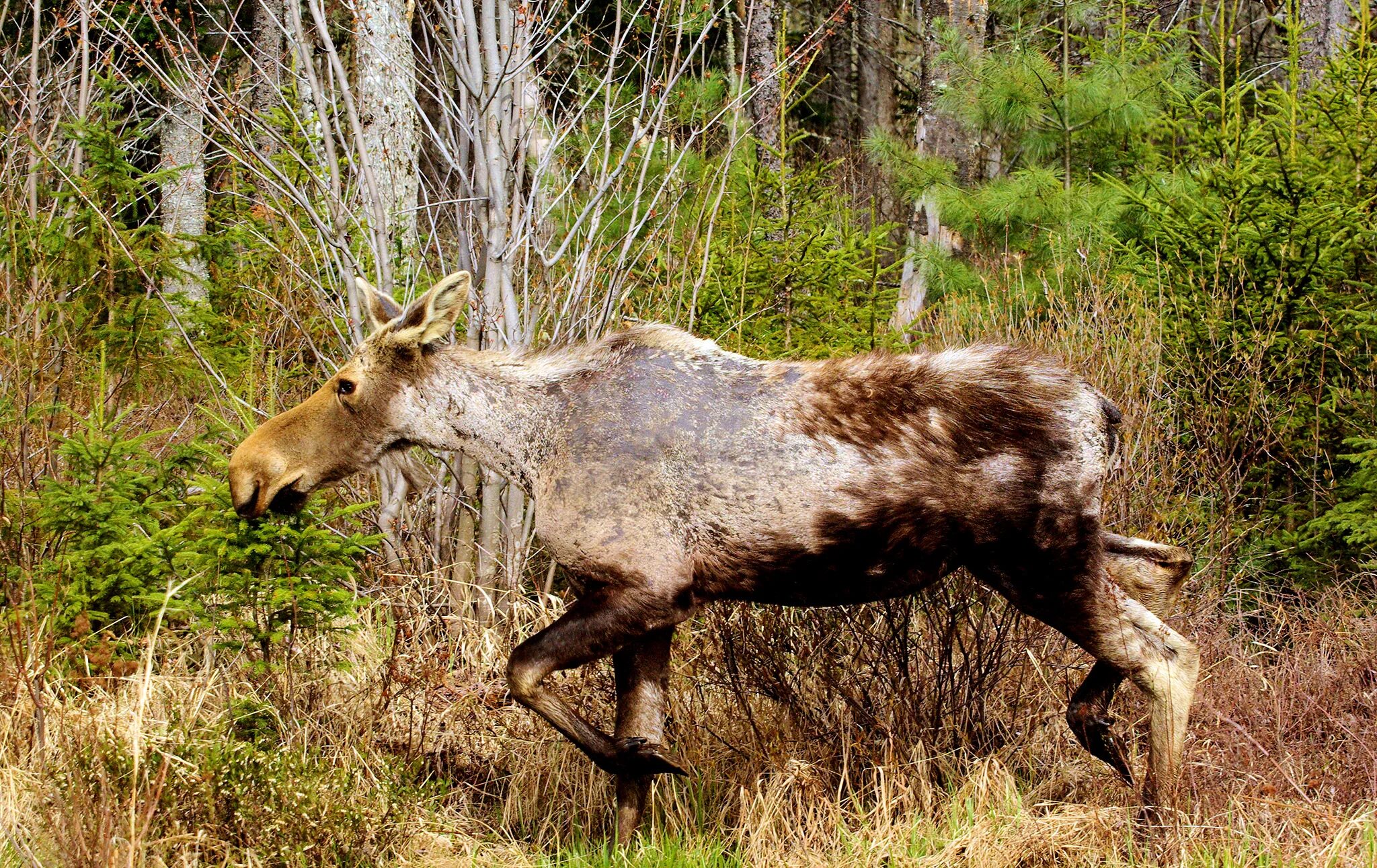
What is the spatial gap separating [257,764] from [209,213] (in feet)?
31.7

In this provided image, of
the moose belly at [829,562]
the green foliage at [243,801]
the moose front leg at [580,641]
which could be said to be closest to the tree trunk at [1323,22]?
the moose belly at [829,562]

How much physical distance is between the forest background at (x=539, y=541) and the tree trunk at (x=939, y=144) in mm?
3230

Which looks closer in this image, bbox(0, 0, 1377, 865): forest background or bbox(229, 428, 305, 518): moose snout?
bbox(229, 428, 305, 518): moose snout

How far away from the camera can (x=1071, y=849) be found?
4.68m

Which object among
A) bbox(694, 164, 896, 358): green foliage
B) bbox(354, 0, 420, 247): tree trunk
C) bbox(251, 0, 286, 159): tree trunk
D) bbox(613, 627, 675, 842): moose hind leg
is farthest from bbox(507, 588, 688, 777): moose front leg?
bbox(251, 0, 286, 159): tree trunk

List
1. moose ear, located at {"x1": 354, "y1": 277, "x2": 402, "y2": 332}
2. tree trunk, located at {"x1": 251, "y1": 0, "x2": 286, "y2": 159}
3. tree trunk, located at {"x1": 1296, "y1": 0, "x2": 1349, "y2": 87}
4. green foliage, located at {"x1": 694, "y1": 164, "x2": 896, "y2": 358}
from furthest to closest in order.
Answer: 1. tree trunk, located at {"x1": 251, "y1": 0, "x2": 286, "y2": 159}
2. tree trunk, located at {"x1": 1296, "y1": 0, "x2": 1349, "y2": 87}
3. green foliage, located at {"x1": 694, "y1": 164, "x2": 896, "y2": 358}
4. moose ear, located at {"x1": 354, "y1": 277, "x2": 402, "y2": 332}

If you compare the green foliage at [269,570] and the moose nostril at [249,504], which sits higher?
the moose nostril at [249,504]

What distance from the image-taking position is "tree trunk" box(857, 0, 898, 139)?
2202 cm

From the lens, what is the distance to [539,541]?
7336 millimetres

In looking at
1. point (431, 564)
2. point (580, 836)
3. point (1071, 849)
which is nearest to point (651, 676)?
point (580, 836)

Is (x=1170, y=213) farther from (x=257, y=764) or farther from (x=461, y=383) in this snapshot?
(x=257, y=764)

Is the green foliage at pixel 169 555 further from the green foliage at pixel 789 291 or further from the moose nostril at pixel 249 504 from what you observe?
the green foliage at pixel 789 291

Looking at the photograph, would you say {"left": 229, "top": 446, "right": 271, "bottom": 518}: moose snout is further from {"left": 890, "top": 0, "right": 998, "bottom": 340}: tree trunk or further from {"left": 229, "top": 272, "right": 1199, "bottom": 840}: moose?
{"left": 890, "top": 0, "right": 998, "bottom": 340}: tree trunk

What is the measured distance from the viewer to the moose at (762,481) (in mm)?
4531
